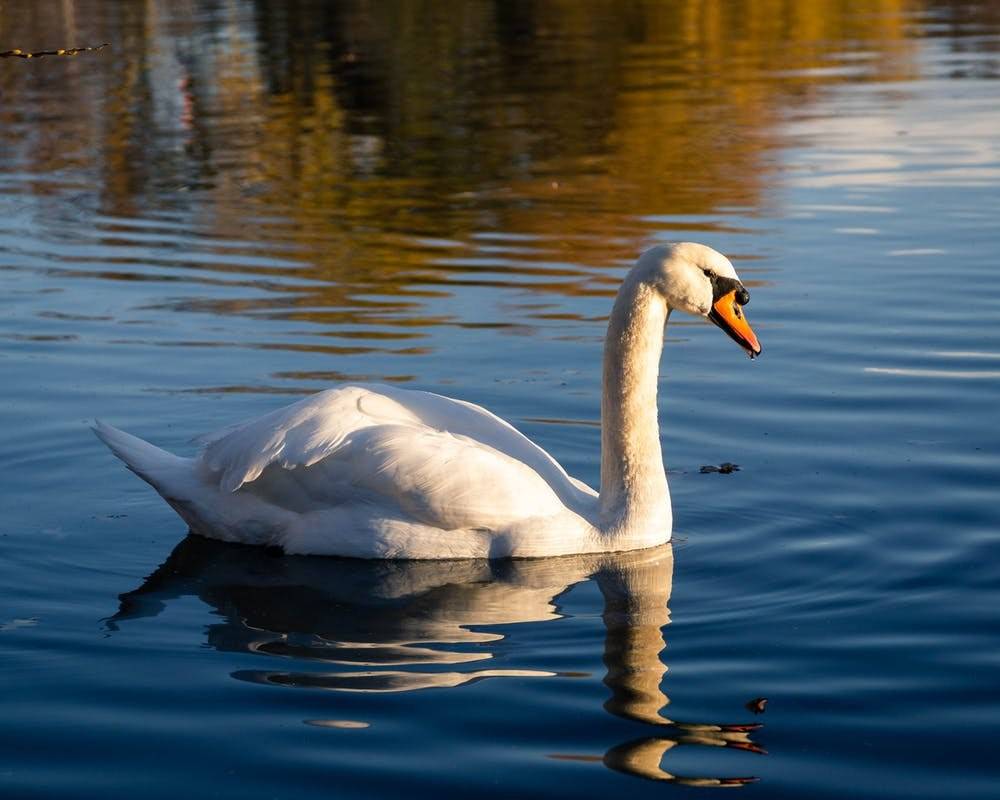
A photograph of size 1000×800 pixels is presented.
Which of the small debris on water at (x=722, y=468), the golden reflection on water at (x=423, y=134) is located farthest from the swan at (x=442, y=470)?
the golden reflection on water at (x=423, y=134)

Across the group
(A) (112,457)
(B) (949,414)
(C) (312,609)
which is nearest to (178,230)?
(A) (112,457)

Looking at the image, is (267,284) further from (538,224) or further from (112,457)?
(112,457)

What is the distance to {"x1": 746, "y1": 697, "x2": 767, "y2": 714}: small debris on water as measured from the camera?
5875mm

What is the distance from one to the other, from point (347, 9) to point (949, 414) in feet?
135

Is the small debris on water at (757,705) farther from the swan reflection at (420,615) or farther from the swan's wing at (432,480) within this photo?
the swan's wing at (432,480)

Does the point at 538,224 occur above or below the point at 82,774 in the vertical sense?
below

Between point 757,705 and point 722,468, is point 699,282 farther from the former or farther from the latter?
point 757,705

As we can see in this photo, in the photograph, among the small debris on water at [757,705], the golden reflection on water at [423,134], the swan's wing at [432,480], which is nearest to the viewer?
the small debris on water at [757,705]

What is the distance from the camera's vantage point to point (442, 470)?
292 inches

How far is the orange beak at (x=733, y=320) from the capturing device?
778 centimetres

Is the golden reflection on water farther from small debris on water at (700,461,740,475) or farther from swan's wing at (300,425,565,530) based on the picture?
swan's wing at (300,425,565,530)

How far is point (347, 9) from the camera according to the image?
48.8 metres

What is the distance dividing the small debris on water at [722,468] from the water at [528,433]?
0.10 meters

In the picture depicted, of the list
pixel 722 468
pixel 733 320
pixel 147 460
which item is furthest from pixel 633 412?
pixel 147 460
